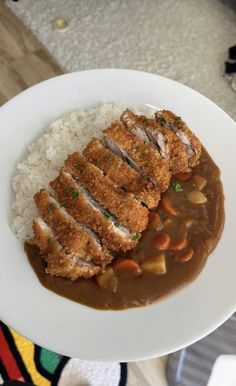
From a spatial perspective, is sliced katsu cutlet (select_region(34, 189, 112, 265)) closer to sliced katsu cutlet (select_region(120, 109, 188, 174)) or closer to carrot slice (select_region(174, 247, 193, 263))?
carrot slice (select_region(174, 247, 193, 263))

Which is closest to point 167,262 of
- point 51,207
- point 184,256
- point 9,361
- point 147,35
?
point 184,256

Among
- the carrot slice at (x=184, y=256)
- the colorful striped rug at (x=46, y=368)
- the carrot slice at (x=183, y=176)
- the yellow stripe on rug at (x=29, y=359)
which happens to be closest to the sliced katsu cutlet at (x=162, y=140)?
the carrot slice at (x=183, y=176)

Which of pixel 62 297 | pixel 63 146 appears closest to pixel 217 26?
pixel 63 146

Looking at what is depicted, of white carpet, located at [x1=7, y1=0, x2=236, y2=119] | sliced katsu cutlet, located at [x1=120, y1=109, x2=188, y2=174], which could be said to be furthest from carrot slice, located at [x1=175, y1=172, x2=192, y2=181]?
white carpet, located at [x1=7, y1=0, x2=236, y2=119]

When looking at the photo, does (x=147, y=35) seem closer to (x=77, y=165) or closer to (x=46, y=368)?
(x=77, y=165)

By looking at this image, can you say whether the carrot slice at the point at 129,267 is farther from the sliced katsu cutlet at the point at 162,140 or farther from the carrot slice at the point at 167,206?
Answer: the sliced katsu cutlet at the point at 162,140

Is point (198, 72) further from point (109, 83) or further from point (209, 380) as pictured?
point (209, 380)
